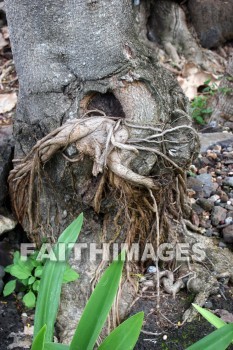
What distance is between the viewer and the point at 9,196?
199 centimetres

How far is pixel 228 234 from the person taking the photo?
204 centimetres

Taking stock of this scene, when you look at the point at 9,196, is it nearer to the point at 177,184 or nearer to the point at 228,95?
the point at 177,184

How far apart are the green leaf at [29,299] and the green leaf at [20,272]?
55mm

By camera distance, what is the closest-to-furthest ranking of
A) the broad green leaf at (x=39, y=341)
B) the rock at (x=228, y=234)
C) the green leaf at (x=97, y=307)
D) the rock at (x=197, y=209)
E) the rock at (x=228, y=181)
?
the broad green leaf at (x=39, y=341) < the green leaf at (x=97, y=307) < the rock at (x=228, y=234) < the rock at (x=197, y=209) < the rock at (x=228, y=181)

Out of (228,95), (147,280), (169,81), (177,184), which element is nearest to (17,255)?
(147,280)

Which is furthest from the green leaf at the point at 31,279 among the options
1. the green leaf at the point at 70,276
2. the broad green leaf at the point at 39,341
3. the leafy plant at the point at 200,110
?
the leafy plant at the point at 200,110

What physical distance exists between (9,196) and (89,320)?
87cm

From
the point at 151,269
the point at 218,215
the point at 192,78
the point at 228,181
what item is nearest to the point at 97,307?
the point at 151,269

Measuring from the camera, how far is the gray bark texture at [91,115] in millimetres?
1676

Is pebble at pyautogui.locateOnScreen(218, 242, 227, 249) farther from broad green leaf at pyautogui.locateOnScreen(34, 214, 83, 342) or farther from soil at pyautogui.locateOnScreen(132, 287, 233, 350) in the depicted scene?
broad green leaf at pyautogui.locateOnScreen(34, 214, 83, 342)

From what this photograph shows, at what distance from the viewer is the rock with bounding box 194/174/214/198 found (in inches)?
89.0

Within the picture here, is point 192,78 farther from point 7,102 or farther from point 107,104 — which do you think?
point 107,104

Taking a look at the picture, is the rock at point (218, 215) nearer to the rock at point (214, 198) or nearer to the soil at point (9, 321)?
the rock at point (214, 198)

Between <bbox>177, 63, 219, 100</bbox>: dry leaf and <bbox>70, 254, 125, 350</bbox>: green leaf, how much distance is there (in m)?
2.06
